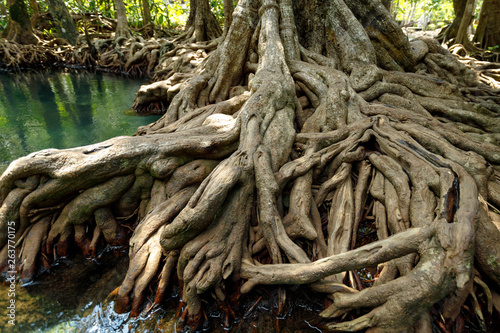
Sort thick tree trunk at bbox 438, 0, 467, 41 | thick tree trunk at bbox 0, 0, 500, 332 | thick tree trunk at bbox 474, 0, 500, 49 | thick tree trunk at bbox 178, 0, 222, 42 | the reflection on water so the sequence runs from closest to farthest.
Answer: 1. thick tree trunk at bbox 0, 0, 500, 332
2. the reflection on water
3. thick tree trunk at bbox 474, 0, 500, 49
4. thick tree trunk at bbox 438, 0, 467, 41
5. thick tree trunk at bbox 178, 0, 222, 42

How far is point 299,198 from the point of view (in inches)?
116

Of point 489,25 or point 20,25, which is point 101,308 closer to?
point 489,25

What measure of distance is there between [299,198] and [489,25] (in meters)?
10.1

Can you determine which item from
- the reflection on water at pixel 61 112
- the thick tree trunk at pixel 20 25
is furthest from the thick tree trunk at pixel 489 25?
the thick tree trunk at pixel 20 25

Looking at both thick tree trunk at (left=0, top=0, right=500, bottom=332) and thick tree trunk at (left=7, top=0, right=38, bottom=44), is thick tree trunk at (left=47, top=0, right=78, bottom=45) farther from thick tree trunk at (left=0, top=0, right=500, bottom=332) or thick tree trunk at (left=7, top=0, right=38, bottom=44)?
thick tree trunk at (left=0, top=0, right=500, bottom=332)

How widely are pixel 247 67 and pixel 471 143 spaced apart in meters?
3.83

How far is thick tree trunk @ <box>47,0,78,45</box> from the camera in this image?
13465 mm

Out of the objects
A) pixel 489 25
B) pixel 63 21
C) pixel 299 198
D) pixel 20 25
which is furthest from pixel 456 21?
pixel 20 25

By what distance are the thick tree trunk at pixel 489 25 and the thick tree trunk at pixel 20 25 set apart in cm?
1922

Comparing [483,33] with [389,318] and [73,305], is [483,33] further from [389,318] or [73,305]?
[73,305]

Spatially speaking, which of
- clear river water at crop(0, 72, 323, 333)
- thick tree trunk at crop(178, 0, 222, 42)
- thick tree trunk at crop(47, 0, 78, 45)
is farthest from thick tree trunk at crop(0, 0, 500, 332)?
thick tree trunk at crop(47, 0, 78, 45)

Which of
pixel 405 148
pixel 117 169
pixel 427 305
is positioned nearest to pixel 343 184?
pixel 405 148

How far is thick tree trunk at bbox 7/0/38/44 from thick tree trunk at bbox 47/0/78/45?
1.35 meters

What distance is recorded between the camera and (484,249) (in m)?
2.15
